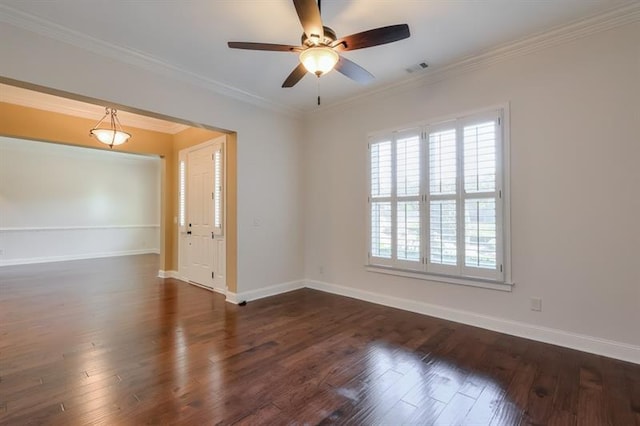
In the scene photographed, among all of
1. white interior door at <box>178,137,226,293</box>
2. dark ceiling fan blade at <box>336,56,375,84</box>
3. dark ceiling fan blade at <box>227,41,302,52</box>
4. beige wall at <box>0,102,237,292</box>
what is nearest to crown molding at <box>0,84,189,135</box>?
beige wall at <box>0,102,237,292</box>

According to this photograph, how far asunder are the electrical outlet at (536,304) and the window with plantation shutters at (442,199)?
1.10 feet

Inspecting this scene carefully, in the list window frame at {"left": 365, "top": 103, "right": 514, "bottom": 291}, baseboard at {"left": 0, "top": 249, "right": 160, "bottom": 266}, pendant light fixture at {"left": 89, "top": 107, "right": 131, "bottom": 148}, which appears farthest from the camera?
baseboard at {"left": 0, "top": 249, "right": 160, "bottom": 266}

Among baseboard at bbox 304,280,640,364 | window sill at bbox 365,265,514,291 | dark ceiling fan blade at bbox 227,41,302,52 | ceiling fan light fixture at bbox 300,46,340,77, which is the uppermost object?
dark ceiling fan blade at bbox 227,41,302,52

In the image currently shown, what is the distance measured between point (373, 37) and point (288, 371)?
276cm

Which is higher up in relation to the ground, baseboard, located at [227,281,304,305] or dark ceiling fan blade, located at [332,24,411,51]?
dark ceiling fan blade, located at [332,24,411,51]

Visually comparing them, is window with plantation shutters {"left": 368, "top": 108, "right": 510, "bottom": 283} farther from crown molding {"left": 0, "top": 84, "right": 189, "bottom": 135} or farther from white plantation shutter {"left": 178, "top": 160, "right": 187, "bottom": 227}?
crown molding {"left": 0, "top": 84, "right": 189, "bottom": 135}

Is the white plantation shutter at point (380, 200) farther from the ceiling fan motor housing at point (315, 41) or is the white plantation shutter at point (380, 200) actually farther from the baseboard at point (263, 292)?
the ceiling fan motor housing at point (315, 41)

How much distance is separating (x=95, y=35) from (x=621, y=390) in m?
5.43

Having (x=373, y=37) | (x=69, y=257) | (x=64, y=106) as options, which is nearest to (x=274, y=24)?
(x=373, y=37)

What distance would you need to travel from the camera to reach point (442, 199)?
3629 millimetres

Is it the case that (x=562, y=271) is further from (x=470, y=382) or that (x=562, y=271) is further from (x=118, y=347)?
(x=118, y=347)

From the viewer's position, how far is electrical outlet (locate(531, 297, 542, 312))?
3.04 m

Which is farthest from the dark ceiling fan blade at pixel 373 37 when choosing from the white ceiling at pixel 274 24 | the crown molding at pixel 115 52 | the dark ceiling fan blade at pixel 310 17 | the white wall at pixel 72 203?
the white wall at pixel 72 203

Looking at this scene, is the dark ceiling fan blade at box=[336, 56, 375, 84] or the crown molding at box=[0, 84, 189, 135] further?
the crown molding at box=[0, 84, 189, 135]
